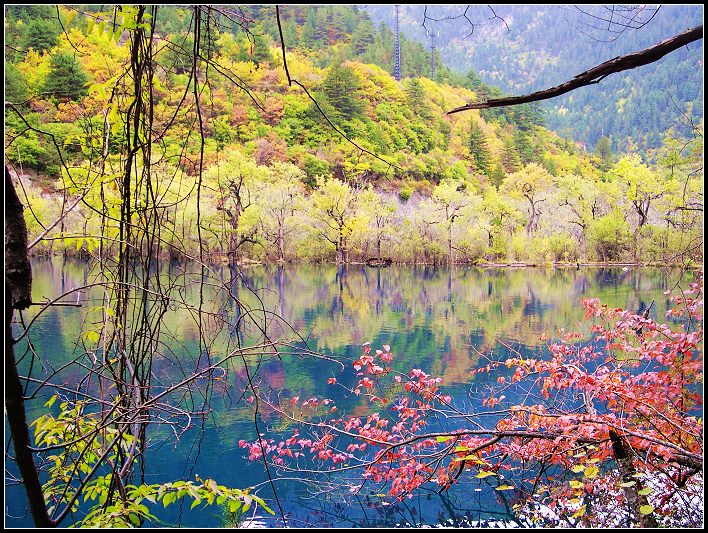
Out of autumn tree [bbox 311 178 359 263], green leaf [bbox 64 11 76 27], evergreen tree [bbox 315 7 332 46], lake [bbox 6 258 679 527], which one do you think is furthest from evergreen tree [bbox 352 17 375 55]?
green leaf [bbox 64 11 76 27]

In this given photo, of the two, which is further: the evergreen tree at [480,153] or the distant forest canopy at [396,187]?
the evergreen tree at [480,153]

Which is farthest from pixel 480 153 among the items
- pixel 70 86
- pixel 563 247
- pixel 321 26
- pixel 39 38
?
pixel 70 86

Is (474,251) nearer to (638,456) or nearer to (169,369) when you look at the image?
(169,369)

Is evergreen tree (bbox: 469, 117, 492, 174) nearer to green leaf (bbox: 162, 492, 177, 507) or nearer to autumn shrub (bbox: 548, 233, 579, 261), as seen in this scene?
autumn shrub (bbox: 548, 233, 579, 261)

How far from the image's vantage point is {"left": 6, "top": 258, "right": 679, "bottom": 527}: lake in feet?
12.4

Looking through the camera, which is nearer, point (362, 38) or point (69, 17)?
point (69, 17)

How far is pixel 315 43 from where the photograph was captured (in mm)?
64312

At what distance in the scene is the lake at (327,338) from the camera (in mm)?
3783

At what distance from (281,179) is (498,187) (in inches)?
705

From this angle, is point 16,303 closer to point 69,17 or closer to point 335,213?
point 69,17

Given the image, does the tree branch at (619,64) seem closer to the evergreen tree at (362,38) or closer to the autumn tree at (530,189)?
the autumn tree at (530,189)

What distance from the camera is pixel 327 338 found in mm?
11688

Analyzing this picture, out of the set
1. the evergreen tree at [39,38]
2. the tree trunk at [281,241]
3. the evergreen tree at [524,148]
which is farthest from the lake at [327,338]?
the evergreen tree at [524,148]

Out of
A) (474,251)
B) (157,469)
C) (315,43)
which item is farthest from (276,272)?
(315,43)
